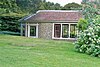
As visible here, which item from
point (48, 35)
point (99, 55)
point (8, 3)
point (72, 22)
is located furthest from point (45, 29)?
point (99, 55)

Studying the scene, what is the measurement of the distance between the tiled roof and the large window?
0.94 m

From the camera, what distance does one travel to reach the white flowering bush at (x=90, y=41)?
14.0 metres

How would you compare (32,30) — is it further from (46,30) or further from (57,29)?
(57,29)

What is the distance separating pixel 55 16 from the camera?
1345 inches

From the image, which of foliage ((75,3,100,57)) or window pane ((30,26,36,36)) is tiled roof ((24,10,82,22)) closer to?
window pane ((30,26,36,36))

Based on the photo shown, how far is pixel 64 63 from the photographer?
34.3 feet

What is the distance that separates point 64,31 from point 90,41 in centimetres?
1953

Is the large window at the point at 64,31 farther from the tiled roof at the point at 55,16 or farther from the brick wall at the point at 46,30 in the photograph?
the tiled roof at the point at 55,16

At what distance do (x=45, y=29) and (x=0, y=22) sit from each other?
6477mm

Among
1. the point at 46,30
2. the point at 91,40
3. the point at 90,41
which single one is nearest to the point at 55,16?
the point at 46,30

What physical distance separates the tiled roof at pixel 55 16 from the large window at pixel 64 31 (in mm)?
935

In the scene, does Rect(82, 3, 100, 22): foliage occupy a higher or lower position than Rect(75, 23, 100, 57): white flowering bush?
higher

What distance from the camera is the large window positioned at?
33.7 m

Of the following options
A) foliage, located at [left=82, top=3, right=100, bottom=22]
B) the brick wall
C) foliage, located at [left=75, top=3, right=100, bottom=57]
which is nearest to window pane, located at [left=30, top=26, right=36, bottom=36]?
the brick wall
